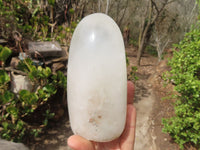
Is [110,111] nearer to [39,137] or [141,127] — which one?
[39,137]

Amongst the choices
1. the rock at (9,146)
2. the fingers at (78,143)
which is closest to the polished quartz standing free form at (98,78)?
the fingers at (78,143)

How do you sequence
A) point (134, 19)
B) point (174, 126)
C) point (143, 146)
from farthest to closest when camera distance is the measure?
point (134, 19) < point (143, 146) < point (174, 126)

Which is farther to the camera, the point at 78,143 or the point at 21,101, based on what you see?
the point at 21,101

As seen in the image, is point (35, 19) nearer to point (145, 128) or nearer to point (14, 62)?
point (14, 62)

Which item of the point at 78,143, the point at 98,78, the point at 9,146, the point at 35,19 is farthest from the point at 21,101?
the point at 35,19

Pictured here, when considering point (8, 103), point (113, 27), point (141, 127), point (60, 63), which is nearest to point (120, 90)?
point (113, 27)

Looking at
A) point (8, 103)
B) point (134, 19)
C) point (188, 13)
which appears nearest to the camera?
point (8, 103)

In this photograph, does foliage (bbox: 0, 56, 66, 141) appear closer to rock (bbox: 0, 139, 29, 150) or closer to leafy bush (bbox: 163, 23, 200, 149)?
rock (bbox: 0, 139, 29, 150)
